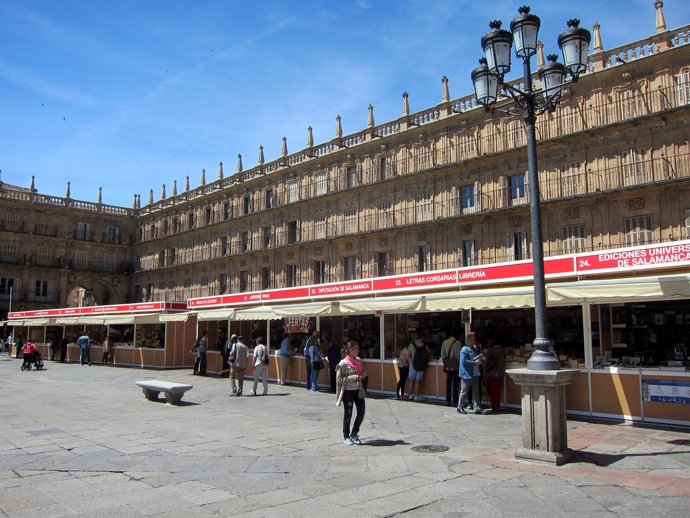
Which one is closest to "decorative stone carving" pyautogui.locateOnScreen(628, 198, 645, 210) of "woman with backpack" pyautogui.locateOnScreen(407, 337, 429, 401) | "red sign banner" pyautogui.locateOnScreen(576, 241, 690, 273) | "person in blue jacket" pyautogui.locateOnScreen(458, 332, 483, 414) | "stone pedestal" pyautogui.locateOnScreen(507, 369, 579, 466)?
"red sign banner" pyautogui.locateOnScreen(576, 241, 690, 273)

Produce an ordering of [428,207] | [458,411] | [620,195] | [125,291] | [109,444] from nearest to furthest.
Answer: [109,444], [458,411], [620,195], [428,207], [125,291]

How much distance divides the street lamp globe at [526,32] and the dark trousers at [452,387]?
7.14 metres

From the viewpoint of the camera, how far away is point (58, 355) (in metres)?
35.3

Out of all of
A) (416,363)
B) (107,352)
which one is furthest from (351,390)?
(107,352)

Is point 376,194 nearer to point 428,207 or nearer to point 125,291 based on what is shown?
point 428,207

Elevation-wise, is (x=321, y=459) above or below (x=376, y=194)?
below

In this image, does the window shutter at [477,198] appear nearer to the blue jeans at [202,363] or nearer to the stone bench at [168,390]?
the blue jeans at [202,363]

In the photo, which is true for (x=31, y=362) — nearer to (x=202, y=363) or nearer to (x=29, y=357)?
(x=29, y=357)

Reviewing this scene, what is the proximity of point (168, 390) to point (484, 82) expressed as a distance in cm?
965

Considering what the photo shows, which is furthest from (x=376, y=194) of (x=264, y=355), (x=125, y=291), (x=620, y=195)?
(x=125, y=291)

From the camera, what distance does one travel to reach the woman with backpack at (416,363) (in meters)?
13.9

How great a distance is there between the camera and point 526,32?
27.1 ft

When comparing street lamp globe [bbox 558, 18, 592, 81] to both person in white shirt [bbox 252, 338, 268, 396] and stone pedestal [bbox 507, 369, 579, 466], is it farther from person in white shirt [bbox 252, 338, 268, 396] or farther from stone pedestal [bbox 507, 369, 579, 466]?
person in white shirt [bbox 252, 338, 268, 396]

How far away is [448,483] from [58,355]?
34637mm
